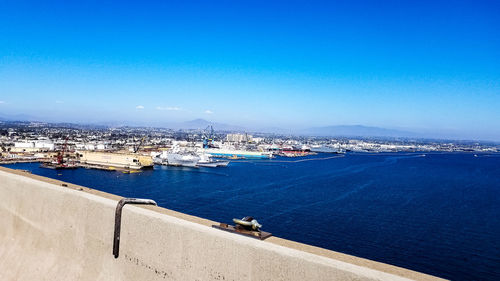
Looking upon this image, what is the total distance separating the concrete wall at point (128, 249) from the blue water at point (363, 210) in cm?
748

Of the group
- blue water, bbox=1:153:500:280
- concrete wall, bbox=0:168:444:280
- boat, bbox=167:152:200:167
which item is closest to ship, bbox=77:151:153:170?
blue water, bbox=1:153:500:280

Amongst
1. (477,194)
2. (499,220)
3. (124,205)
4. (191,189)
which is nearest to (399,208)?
(499,220)

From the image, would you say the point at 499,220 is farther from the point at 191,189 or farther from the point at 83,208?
the point at 83,208

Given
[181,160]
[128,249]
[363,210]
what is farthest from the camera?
[181,160]

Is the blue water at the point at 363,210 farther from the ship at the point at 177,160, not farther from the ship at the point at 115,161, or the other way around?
the ship at the point at 177,160

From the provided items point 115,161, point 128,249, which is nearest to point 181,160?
point 115,161

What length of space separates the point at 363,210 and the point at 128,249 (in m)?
Answer: 13.0

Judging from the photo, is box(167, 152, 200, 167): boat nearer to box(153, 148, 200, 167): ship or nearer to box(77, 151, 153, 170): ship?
box(153, 148, 200, 167): ship

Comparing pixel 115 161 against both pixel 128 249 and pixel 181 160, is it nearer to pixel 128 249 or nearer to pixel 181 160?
pixel 181 160

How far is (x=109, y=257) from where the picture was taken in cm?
243

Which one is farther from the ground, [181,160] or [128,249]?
[128,249]

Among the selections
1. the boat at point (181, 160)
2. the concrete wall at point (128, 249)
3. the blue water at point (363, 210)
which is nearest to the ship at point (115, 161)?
the blue water at point (363, 210)

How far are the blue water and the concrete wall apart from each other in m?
7.48

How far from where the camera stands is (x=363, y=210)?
549 inches
